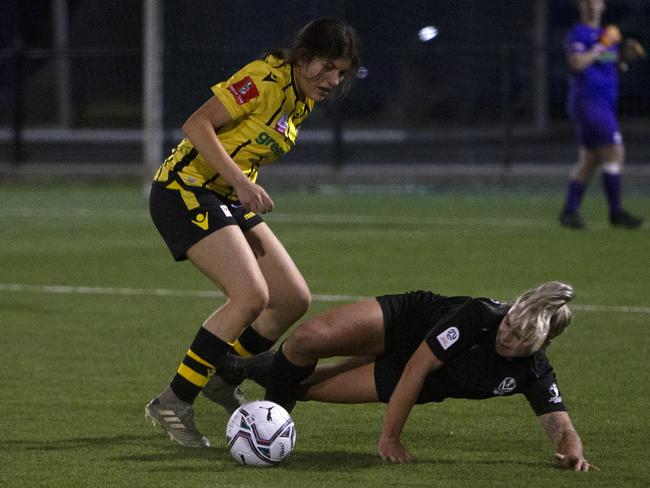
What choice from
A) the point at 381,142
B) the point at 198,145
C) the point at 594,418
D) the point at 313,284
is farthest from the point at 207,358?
the point at 381,142

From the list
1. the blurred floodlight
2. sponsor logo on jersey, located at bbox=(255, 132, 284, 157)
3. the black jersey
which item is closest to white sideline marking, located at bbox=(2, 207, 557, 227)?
the blurred floodlight

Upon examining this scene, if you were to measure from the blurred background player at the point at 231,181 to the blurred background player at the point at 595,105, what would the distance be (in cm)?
923

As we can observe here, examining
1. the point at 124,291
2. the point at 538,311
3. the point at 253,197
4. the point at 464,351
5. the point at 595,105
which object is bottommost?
the point at 124,291

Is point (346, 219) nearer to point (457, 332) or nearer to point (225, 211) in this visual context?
point (225, 211)

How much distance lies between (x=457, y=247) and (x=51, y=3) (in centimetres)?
1921

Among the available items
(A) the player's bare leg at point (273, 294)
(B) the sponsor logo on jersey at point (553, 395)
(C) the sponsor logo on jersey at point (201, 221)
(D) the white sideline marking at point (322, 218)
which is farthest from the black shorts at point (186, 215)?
(D) the white sideline marking at point (322, 218)

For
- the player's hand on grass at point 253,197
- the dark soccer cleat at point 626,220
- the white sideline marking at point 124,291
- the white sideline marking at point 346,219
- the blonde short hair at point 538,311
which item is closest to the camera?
the blonde short hair at point 538,311

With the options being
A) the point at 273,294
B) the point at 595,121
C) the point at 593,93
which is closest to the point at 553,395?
the point at 273,294

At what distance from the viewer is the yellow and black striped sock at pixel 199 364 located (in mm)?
6117

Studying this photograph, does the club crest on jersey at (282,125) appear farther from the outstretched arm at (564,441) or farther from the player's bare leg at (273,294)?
the outstretched arm at (564,441)

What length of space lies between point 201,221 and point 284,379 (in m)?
0.74

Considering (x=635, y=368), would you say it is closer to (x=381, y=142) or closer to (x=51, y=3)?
(x=381, y=142)

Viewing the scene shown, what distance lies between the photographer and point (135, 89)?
2716 cm

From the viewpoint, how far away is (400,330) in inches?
237
